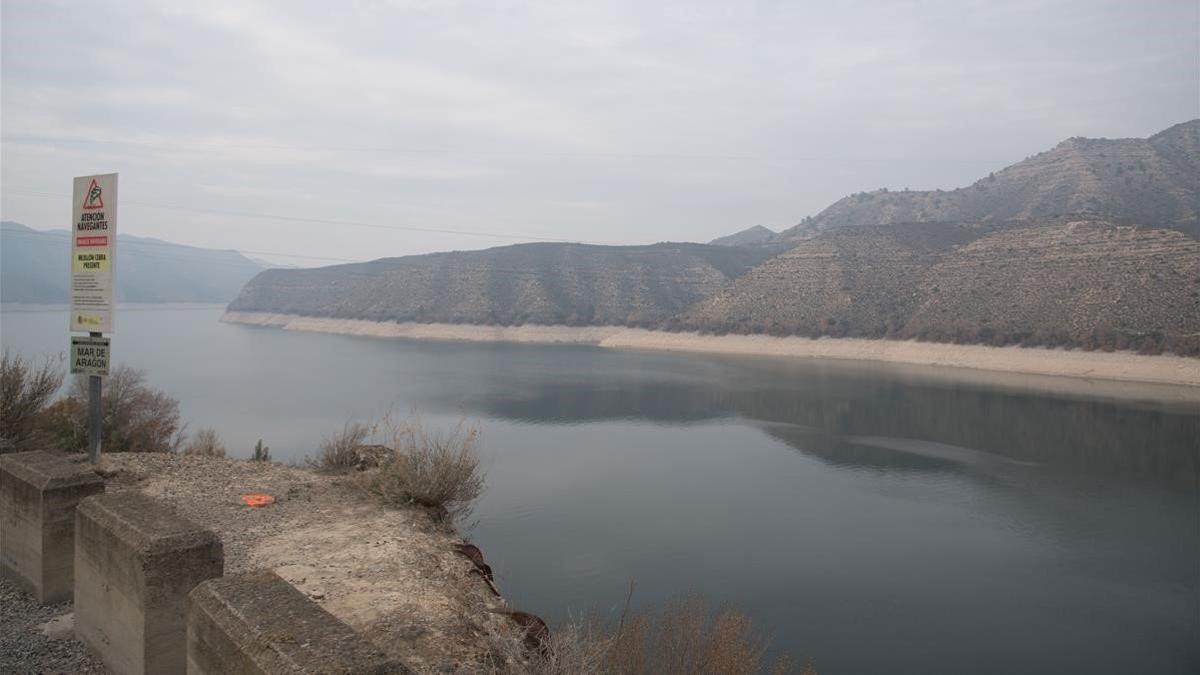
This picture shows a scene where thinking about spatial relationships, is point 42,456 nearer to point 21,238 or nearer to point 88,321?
point 88,321

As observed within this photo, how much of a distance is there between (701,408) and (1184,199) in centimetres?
7157

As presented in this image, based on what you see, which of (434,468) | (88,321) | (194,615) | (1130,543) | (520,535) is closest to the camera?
(194,615)

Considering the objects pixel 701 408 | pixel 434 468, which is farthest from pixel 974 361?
pixel 434 468

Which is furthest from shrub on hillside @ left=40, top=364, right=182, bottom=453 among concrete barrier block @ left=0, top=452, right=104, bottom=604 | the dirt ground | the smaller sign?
concrete barrier block @ left=0, top=452, right=104, bottom=604

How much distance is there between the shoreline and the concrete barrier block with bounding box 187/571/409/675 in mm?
42361

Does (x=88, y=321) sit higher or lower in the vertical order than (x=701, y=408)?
higher

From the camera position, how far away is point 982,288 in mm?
51031

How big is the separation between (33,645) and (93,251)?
3.52 m

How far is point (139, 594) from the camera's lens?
3.58 m

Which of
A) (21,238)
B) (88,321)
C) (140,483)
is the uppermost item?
(21,238)

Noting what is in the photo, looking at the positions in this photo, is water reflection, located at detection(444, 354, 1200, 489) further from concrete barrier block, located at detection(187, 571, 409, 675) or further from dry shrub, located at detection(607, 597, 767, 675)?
concrete barrier block, located at detection(187, 571, 409, 675)

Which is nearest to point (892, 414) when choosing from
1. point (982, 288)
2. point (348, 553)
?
point (982, 288)

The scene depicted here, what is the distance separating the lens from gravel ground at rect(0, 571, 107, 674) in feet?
12.6

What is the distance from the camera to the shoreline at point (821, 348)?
37.7 m
